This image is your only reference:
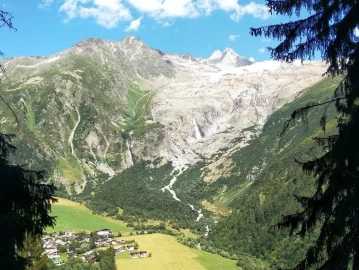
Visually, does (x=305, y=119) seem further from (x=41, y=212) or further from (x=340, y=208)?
(x=41, y=212)

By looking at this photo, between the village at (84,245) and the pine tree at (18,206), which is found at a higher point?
the pine tree at (18,206)

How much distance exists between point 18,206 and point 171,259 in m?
123

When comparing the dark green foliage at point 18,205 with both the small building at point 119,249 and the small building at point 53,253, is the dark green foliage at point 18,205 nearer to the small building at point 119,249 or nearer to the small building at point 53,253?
the small building at point 53,253

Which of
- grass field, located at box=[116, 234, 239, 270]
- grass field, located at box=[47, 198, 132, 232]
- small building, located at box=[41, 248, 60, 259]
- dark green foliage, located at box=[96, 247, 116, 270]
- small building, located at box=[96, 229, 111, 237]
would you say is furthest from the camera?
grass field, located at box=[47, 198, 132, 232]

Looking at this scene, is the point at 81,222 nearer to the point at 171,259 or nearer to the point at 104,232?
the point at 104,232

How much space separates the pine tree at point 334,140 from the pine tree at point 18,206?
8.89m

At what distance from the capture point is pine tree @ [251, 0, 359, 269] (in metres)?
12.7

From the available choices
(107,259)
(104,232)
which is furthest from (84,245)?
(107,259)

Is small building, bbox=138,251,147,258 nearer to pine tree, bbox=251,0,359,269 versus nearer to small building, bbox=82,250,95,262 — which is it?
small building, bbox=82,250,95,262

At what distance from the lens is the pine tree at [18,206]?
13141mm

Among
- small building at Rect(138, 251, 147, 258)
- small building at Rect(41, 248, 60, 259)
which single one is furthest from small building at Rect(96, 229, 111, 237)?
small building at Rect(138, 251, 147, 258)

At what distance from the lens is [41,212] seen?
553 inches

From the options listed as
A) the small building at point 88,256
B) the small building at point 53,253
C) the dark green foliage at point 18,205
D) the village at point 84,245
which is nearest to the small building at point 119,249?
the village at point 84,245

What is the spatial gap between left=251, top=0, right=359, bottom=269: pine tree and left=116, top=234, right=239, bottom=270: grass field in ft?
361
